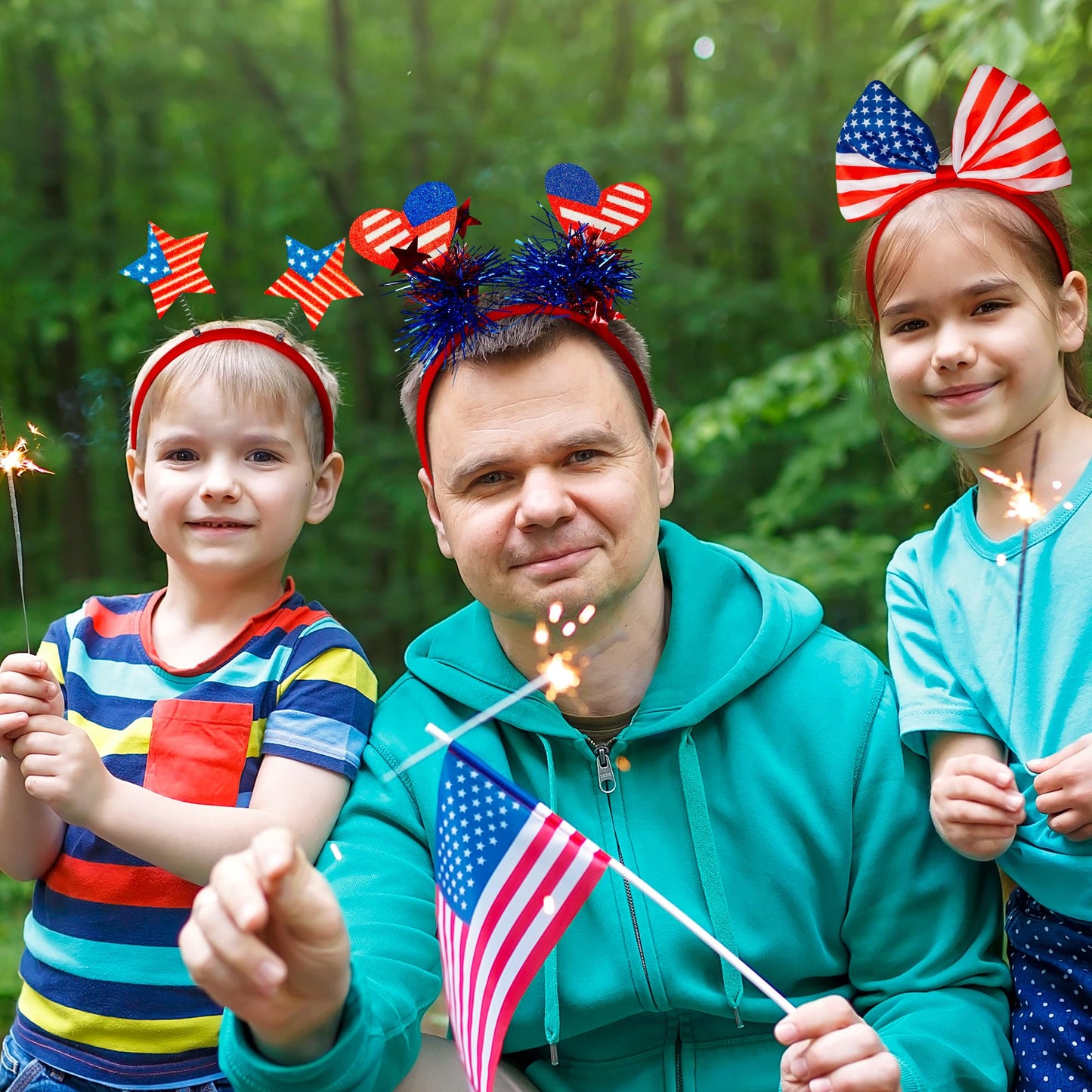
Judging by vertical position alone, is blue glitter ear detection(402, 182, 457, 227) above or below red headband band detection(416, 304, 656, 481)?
above

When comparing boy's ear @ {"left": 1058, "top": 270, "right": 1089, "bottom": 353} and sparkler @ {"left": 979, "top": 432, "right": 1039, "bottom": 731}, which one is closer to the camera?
sparkler @ {"left": 979, "top": 432, "right": 1039, "bottom": 731}

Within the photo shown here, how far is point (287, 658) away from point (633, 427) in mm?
796

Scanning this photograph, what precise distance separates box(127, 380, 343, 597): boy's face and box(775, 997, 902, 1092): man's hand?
1309mm

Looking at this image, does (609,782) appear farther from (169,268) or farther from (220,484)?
(169,268)

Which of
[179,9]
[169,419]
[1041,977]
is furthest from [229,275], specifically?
[1041,977]

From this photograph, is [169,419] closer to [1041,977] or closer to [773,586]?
[773,586]

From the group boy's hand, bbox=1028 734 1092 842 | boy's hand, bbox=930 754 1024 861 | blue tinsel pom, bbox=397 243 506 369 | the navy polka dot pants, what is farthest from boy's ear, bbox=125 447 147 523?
the navy polka dot pants

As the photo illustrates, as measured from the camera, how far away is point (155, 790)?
2117 mm

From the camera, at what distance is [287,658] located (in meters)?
2.22

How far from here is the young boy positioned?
1.98 metres

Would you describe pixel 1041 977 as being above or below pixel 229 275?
below

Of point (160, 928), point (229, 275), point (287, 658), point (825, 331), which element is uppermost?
point (229, 275)

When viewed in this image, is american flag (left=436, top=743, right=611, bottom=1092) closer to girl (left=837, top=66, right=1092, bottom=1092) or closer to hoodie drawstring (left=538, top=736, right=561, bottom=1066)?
hoodie drawstring (left=538, top=736, right=561, bottom=1066)

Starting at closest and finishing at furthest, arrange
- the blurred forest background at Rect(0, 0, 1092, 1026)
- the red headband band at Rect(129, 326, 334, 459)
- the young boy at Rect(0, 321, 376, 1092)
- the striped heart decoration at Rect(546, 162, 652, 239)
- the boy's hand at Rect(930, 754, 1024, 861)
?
the boy's hand at Rect(930, 754, 1024, 861)
the young boy at Rect(0, 321, 376, 1092)
the striped heart decoration at Rect(546, 162, 652, 239)
the red headband band at Rect(129, 326, 334, 459)
the blurred forest background at Rect(0, 0, 1092, 1026)
